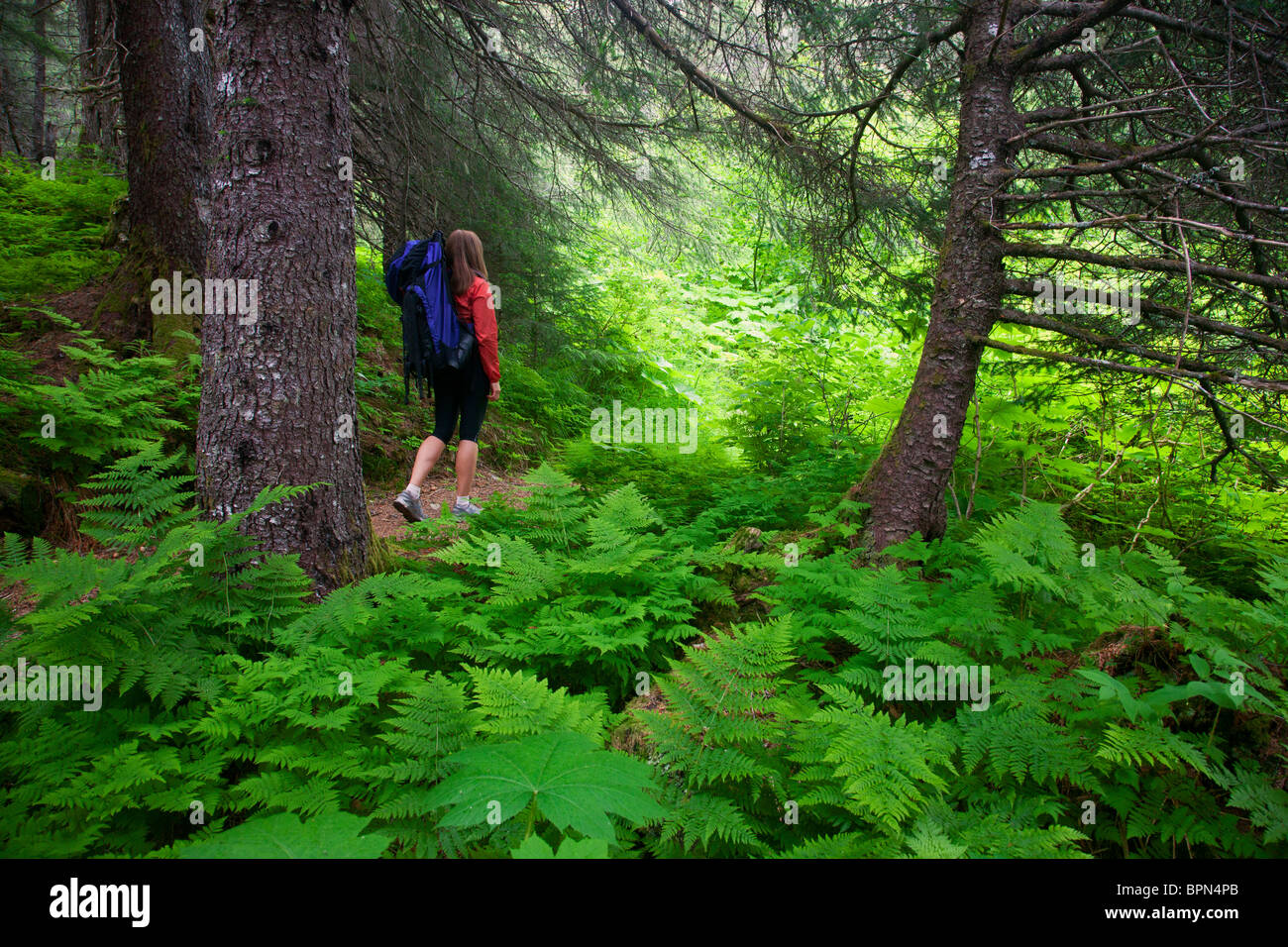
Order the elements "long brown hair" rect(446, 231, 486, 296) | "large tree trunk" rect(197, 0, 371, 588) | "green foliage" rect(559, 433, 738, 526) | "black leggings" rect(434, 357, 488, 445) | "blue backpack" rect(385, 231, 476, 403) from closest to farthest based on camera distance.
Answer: "large tree trunk" rect(197, 0, 371, 588) < "blue backpack" rect(385, 231, 476, 403) < "long brown hair" rect(446, 231, 486, 296) < "black leggings" rect(434, 357, 488, 445) < "green foliage" rect(559, 433, 738, 526)

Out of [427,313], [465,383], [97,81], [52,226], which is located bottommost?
[465,383]

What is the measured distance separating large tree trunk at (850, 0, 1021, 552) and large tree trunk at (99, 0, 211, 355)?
6.51m

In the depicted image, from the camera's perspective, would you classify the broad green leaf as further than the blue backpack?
No

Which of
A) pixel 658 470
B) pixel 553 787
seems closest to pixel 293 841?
pixel 553 787

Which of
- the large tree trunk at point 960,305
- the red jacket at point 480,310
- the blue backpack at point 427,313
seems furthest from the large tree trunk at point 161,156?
the large tree trunk at point 960,305

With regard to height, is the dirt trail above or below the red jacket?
below

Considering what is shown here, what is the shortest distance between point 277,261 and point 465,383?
1983 mm

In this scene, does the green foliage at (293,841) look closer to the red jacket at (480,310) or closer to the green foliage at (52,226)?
the red jacket at (480,310)

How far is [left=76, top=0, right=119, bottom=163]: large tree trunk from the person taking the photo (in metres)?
7.78

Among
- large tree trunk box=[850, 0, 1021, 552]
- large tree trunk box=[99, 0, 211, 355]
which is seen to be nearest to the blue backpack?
large tree trunk box=[99, 0, 211, 355]

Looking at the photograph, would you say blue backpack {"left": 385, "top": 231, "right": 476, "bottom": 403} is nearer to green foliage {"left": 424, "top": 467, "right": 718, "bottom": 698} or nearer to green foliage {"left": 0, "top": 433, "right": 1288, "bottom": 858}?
green foliage {"left": 424, "top": 467, "right": 718, "bottom": 698}

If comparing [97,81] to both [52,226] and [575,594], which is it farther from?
[575,594]

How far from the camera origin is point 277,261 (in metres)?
3.18
